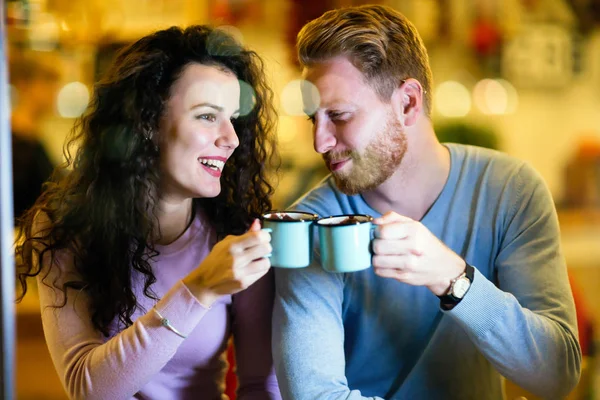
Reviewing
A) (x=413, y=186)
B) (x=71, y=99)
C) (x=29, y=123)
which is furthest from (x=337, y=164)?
(x=29, y=123)

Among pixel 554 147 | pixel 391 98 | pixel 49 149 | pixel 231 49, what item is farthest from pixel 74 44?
pixel 554 147

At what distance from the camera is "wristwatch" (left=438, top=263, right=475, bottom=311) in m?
0.93

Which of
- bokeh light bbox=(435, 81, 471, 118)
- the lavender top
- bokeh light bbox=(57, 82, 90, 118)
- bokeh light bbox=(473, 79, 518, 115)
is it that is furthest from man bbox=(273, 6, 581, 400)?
bokeh light bbox=(473, 79, 518, 115)

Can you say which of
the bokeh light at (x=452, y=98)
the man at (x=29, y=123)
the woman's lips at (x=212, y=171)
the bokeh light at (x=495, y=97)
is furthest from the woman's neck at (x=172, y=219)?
the bokeh light at (x=495, y=97)

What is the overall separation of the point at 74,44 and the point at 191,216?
0.57 m

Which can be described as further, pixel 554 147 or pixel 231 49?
pixel 554 147

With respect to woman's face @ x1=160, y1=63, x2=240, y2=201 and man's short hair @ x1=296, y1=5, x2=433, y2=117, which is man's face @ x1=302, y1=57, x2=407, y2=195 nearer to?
man's short hair @ x1=296, y1=5, x2=433, y2=117

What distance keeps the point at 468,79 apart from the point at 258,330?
2.21 m

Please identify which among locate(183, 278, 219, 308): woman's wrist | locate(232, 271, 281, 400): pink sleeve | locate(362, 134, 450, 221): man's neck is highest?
locate(362, 134, 450, 221): man's neck

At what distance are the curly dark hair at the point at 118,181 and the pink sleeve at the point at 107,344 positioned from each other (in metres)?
0.02

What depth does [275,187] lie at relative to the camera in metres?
1.22

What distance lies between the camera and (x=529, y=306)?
3.42ft

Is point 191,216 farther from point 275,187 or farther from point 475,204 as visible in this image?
point 475,204

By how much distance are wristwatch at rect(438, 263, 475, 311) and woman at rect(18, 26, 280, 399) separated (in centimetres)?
32
